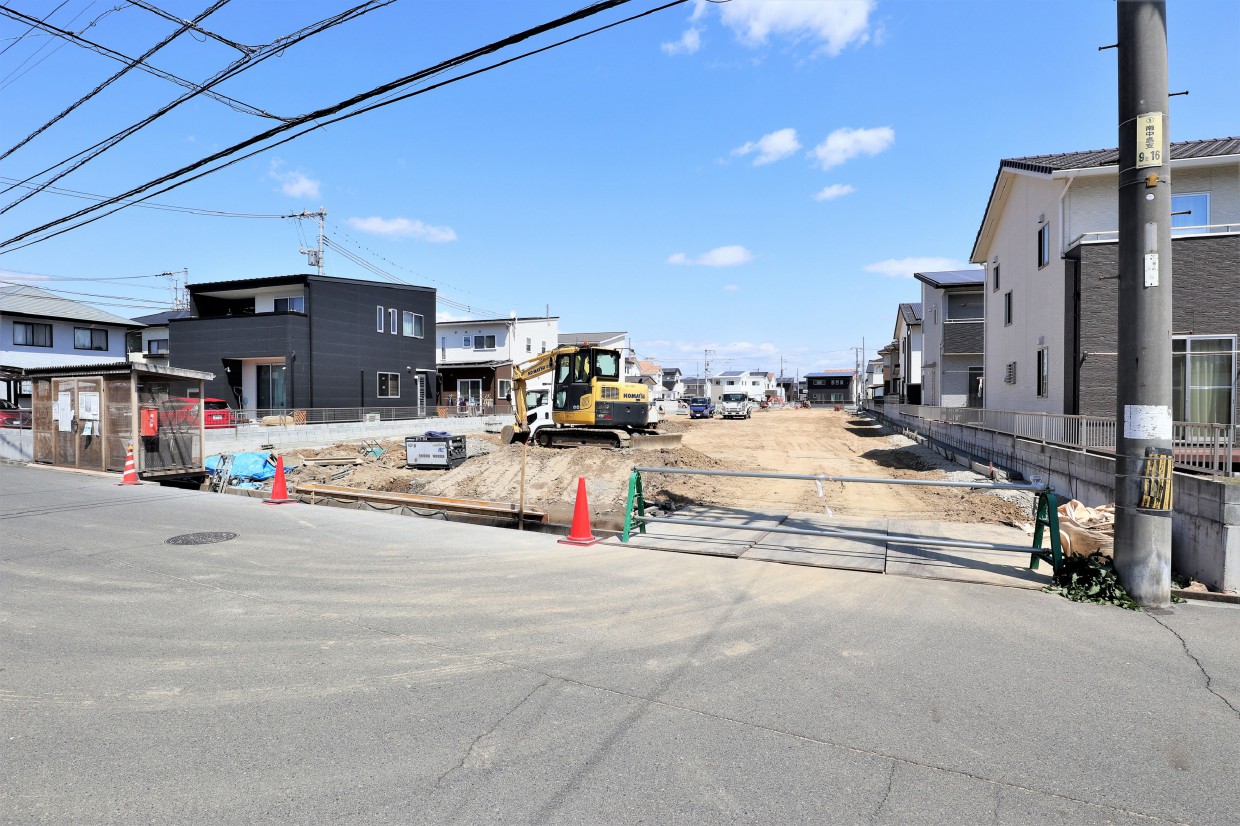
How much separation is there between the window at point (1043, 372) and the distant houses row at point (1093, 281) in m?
0.03

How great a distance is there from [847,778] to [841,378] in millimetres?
93214

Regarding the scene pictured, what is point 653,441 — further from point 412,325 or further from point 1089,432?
point 412,325

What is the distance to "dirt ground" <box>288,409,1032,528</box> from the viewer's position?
13406 mm

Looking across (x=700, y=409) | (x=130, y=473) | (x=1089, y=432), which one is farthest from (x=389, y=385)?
(x=1089, y=432)

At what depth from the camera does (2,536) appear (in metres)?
9.09

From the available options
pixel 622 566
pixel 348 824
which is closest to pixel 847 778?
pixel 348 824

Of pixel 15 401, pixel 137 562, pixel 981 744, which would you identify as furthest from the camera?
pixel 15 401

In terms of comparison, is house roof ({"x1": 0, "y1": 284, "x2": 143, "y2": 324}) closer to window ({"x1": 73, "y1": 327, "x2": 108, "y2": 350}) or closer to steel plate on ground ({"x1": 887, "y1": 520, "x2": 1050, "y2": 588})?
window ({"x1": 73, "y1": 327, "x2": 108, "y2": 350})

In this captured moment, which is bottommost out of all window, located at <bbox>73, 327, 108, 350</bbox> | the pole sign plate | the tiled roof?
the pole sign plate

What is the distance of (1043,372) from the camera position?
18.3m

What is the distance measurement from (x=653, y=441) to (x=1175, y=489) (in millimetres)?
16090

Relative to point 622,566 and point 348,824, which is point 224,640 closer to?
point 348,824

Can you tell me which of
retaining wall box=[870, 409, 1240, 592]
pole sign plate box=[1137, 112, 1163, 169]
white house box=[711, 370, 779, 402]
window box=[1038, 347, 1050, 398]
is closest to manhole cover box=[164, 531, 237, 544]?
pole sign plate box=[1137, 112, 1163, 169]

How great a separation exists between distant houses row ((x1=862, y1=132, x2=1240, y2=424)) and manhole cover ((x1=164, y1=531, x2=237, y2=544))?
47.9 ft
